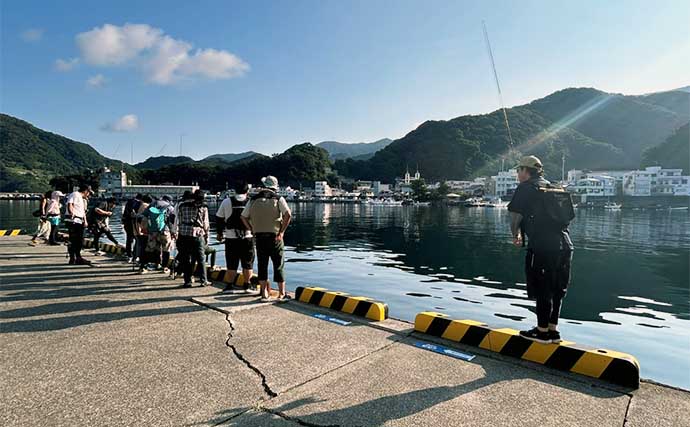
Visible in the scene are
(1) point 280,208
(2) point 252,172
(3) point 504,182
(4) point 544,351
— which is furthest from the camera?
(2) point 252,172

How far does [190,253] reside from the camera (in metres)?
7.38

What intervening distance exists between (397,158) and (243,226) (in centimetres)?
19101

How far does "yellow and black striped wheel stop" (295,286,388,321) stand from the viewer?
5.25 metres

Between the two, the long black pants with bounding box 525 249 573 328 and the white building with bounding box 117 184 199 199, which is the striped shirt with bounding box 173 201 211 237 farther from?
the white building with bounding box 117 184 199 199

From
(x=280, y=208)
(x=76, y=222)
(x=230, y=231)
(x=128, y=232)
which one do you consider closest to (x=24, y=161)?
(x=128, y=232)

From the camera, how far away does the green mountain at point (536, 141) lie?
16012cm

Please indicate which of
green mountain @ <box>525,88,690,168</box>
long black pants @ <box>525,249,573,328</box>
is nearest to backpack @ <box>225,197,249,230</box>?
long black pants @ <box>525,249,573,328</box>

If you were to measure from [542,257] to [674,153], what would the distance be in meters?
145

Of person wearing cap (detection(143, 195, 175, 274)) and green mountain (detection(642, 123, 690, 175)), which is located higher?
green mountain (detection(642, 123, 690, 175))

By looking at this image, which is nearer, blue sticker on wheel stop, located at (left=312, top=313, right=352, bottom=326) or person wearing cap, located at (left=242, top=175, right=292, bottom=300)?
blue sticker on wheel stop, located at (left=312, top=313, right=352, bottom=326)

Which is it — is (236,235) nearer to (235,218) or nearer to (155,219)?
(235,218)

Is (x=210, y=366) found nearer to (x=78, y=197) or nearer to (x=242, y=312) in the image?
(x=242, y=312)

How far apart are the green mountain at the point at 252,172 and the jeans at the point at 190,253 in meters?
148

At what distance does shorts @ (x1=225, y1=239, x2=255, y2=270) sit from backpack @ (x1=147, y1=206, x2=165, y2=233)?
242cm
